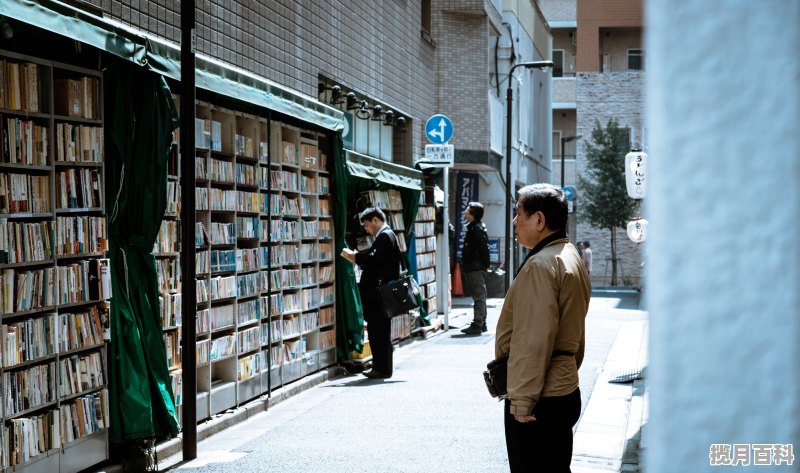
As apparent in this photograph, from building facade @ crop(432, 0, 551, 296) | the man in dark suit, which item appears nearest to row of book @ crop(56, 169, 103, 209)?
the man in dark suit

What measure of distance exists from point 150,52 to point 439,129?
1164 centimetres

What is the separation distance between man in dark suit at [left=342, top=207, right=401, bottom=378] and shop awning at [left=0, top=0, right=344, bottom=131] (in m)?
1.57

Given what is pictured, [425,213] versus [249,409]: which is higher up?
[425,213]

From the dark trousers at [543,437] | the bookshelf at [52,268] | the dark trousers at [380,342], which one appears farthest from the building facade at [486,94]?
the dark trousers at [543,437]

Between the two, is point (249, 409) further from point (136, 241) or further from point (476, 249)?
point (476, 249)

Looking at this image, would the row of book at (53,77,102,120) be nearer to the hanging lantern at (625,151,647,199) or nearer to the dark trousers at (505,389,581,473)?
the dark trousers at (505,389,581,473)

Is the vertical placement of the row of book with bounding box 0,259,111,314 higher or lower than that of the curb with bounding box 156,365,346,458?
higher

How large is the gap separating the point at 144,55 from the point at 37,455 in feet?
10.1

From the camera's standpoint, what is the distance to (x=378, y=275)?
13.4 metres

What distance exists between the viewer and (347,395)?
1190cm

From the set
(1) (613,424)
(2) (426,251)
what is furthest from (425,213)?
(1) (613,424)

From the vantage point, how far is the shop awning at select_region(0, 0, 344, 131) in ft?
20.5

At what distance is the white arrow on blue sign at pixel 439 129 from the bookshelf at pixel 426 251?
1.25m

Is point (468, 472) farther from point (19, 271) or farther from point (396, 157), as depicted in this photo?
point (396, 157)
